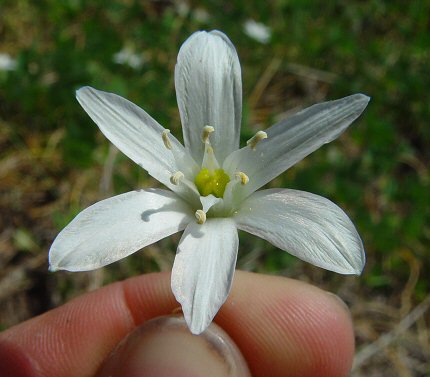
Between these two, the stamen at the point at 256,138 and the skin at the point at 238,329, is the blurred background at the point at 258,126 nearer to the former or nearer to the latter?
the skin at the point at 238,329

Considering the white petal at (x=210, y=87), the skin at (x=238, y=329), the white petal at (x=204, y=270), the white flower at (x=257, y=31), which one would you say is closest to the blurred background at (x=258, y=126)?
the white flower at (x=257, y=31)

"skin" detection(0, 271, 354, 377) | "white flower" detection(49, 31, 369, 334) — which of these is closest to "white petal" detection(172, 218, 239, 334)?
"white flower" detection(49, 31, 369, 334)

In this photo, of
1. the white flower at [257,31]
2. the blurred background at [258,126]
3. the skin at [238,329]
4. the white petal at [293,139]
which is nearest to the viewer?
the white petal at [293,139]

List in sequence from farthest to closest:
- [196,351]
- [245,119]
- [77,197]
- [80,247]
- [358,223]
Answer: [77,197] → [358,223] → [245,119] → [196,351] → [80,247]

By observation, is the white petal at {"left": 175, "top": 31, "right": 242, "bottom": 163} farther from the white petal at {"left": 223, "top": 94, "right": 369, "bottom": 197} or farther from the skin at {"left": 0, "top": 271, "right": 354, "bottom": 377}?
the skin at {"left": 0, "top": 271, "right": 354, "bottom": 377}

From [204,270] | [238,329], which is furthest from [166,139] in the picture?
[238,329]

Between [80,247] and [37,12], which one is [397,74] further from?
[80,247]

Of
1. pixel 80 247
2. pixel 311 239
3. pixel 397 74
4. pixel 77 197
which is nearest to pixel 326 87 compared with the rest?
pixel 397 74
